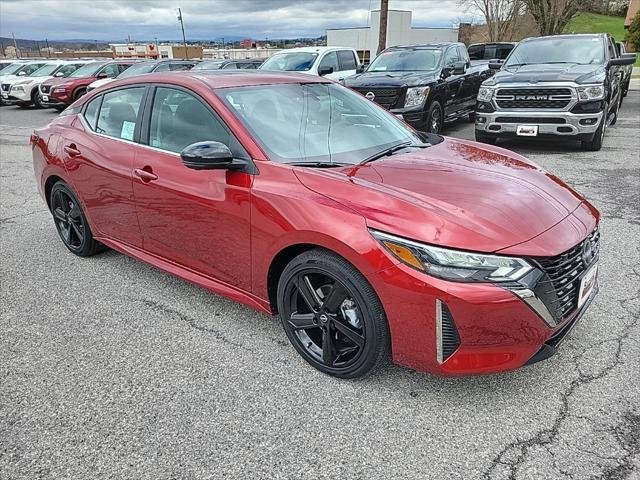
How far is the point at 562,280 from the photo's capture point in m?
2.32

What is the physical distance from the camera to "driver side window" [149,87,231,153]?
308 cm

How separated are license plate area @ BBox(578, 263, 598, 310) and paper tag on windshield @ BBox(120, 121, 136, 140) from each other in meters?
3.03

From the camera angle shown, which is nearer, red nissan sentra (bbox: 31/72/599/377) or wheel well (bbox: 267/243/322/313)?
red nissan sentra (bbox: 31/72/599/377)

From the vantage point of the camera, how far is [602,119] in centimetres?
780

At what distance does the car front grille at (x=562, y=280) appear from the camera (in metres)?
2.24

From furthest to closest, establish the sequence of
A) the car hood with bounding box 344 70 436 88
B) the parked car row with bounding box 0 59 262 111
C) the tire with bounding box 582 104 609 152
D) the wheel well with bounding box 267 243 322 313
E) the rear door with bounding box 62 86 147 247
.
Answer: the parked car row with bounding box 0 59 262 111 < the car hood with bounding box 344 70 436 88 < the tire with bounding box 582 104 609 152 < the rear door with bounding box 62 86 147 247 < the wheel well with bounding box 267 243 322 313

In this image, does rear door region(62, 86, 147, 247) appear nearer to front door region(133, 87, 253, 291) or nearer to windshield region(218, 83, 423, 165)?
front door region(133, 87, 253, 291)

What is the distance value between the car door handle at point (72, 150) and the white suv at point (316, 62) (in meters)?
7.80

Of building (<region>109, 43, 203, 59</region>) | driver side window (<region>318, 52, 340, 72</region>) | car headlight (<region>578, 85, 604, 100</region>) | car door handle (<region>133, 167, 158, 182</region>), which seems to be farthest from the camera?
building (<region>109, 43, 203, 59</region>)

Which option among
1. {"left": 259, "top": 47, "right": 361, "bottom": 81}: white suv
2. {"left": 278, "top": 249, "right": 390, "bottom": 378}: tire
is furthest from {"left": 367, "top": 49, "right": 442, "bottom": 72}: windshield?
{"left": 278, "top": 249, "right": 390, "bottom": 378}: tire

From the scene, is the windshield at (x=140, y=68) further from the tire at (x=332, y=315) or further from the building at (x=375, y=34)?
the building at (x=375, y=34)

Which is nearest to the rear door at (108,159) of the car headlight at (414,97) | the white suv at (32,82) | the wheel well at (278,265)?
the wheel well at (278,265)

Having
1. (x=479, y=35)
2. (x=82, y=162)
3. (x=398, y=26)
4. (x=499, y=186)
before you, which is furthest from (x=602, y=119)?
(x=479, y=35)

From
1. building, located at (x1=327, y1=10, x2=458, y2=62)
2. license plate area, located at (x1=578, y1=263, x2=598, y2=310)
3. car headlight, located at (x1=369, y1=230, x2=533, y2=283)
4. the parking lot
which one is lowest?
the parking lot
